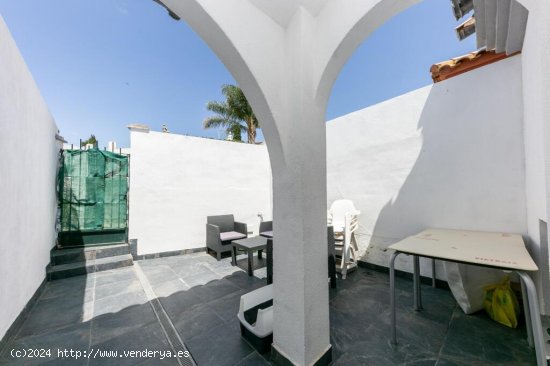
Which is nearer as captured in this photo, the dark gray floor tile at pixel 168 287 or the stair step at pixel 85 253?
the dark gray floor tile at pixel 168 287

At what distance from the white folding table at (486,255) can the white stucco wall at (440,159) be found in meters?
0.51

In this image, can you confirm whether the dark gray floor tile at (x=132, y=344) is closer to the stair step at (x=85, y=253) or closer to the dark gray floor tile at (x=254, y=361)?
the dark gray floor tile at (x=254, y=361)

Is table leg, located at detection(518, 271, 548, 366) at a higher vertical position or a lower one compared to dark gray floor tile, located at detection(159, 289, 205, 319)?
higher

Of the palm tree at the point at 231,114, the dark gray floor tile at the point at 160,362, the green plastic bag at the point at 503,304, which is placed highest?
the palm tree at the point at 231,114

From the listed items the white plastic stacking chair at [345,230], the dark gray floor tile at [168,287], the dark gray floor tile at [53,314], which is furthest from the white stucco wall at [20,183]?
the white plastic stacking chair at [345,230]

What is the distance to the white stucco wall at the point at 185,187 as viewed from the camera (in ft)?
15.8

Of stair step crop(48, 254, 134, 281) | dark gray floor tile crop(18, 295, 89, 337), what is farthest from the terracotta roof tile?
stair step crop(48, 254, 134, 281)

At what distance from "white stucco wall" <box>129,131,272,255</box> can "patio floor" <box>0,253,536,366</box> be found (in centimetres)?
154

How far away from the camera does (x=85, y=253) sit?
4.20 metres

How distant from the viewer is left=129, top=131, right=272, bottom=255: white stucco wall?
15.8ft

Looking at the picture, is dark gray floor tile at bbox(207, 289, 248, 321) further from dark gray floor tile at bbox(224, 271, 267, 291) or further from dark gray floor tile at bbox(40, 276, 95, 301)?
dark gray floor tile at bbox(40, 276, 95, 301)

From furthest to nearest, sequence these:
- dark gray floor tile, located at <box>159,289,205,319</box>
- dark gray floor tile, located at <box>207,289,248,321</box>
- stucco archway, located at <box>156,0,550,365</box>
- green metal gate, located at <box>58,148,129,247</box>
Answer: green metal gate, located at <box>58,148,129,247</box> → dark gray floor tile, located at <box>159,289,205,319</box> → dark gray floor tile, located at <box>207,289,248,321</box> → stucco archway, located at <box>156,0,550,365</box>

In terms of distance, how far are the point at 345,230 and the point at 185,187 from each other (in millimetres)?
4033

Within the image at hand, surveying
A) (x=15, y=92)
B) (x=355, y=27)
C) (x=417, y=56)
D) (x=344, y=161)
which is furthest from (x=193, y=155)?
(x=417, y=56)
